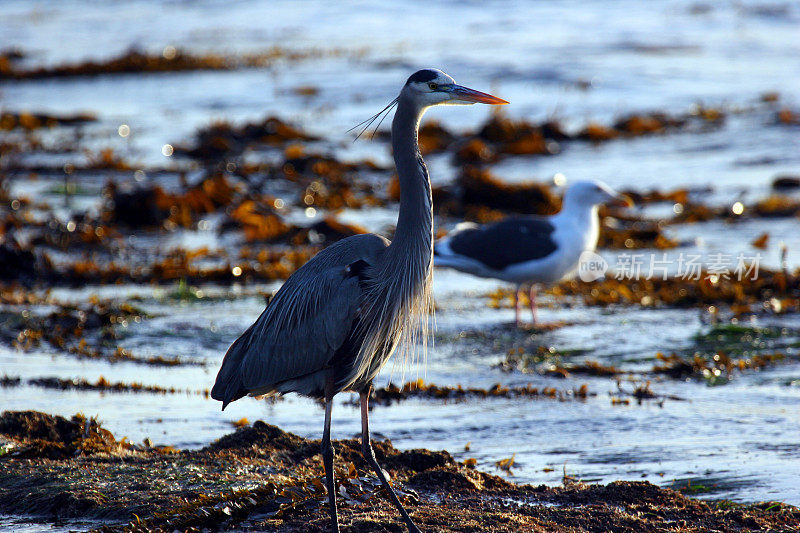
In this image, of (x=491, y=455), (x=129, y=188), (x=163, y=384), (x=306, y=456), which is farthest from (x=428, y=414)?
(x=129, y=188)

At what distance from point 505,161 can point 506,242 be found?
7968 mm

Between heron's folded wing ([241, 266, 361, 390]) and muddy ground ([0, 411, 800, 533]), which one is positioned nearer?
muddy ground ([0, 411, 800, 533])

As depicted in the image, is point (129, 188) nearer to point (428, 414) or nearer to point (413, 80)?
point (428, 414)

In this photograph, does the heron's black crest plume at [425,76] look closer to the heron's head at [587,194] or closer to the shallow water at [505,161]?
the shallow water at [505,161]

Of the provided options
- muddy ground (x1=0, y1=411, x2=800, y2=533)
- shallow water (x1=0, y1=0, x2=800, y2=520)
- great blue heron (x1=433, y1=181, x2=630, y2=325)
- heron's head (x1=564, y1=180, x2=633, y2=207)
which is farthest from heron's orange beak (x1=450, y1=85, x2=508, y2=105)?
heron's head (x1=564, y1=180, x2=633, y2=207)

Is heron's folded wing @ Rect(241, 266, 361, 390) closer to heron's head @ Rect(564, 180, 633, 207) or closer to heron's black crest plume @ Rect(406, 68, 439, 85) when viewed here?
heron's black crest plume @ Rect(406, 68, 439, 85)

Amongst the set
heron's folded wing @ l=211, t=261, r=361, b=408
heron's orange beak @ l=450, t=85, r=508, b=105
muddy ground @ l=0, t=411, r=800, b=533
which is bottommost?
muddy ground @ l=0, t=411, r=800, b=533

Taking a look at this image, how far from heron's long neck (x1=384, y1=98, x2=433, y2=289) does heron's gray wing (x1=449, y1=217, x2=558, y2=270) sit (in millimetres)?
4091

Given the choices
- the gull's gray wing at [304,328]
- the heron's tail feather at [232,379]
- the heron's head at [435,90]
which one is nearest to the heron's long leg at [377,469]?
the gull's gray wing at [304,328]

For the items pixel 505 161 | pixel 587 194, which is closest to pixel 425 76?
pixel 587 194

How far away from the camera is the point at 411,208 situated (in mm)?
4406

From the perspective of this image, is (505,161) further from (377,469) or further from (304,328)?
(377,469)

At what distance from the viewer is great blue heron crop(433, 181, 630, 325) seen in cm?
848

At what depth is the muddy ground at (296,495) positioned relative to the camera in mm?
4121
